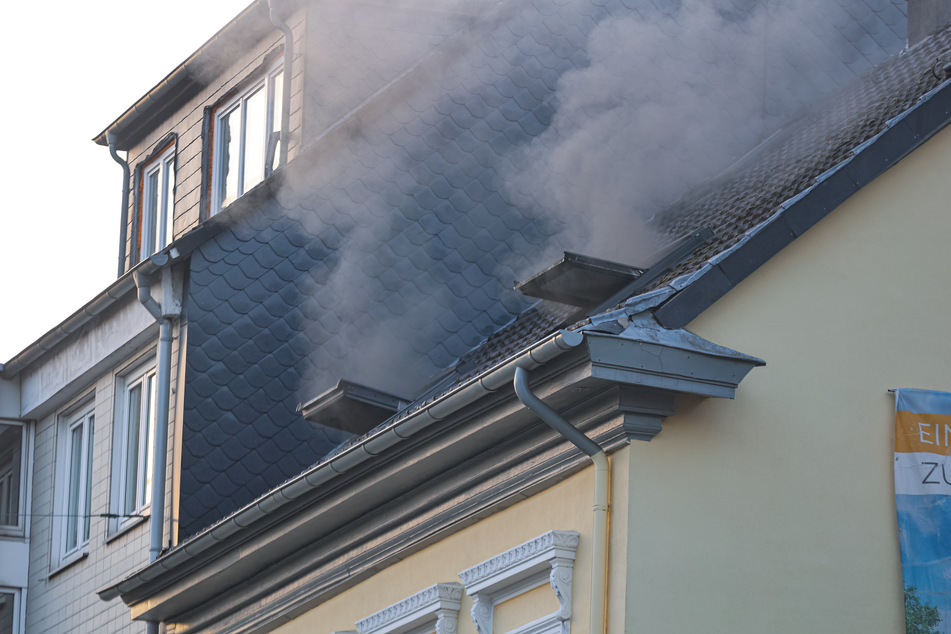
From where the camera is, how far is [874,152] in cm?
997

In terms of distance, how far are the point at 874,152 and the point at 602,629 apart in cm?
333

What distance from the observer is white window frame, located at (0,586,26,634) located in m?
16.6

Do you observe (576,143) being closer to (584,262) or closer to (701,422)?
(584,262)

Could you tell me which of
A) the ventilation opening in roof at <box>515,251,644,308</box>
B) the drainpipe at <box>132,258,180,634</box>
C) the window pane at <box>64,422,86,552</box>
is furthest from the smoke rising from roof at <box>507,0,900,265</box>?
the window pane at <box>64,422,86,552</box>

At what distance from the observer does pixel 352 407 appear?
12930mm

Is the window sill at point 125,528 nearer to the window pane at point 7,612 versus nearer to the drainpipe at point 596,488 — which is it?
the window pane at point 7,612

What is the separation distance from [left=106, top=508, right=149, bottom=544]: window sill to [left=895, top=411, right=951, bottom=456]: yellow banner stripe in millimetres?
7173

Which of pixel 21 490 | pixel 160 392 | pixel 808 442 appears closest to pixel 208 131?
pixel 160 392

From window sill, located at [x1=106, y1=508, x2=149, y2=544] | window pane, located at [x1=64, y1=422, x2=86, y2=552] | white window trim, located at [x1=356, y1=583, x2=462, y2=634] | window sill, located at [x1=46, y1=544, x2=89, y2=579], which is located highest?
window pane, located at [x1=64, y1=422, x2=86, y2=552]

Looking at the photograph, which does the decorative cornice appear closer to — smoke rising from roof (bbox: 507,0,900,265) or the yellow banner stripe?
the yellow banner stripe

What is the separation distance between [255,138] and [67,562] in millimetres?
4444

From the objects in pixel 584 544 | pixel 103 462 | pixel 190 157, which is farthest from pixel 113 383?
pixel 584 544

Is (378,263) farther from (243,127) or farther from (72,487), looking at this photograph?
(72,487)

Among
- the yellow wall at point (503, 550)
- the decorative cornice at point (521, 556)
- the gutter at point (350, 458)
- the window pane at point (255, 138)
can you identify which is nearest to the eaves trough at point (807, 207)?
the gutter at point (350, 458)
